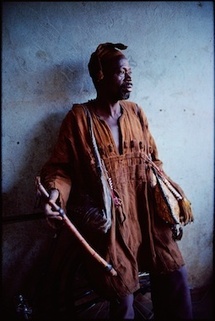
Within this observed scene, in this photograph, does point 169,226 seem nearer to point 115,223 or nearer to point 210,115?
point 115,223

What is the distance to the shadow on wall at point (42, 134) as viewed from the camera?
207 centimetres

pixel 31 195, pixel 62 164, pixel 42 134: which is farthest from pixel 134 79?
pixel 31 195

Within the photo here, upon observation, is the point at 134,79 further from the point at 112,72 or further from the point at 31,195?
the point at 31,195

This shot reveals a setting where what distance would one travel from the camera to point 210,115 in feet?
9.05

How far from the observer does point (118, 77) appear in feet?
5.85

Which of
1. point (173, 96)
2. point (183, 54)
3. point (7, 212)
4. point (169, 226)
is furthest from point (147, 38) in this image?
point (7, 212)

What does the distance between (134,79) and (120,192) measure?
1.16 metres

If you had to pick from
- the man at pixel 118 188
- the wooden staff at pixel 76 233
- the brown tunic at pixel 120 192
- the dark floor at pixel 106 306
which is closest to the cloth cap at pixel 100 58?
the man at pixel 118 188

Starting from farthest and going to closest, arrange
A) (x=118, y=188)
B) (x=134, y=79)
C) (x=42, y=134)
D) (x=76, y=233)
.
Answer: (x=134, y=79) < (x=42, y=134) < (x=118, y=188) < (x=76, y=233)

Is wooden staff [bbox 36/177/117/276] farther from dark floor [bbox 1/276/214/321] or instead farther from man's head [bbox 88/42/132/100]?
man's head [bbox 88/42/132/100]

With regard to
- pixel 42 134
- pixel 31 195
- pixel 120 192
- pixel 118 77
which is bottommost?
pixel 31 195

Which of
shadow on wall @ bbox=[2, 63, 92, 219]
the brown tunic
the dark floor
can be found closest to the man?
the brown tunic

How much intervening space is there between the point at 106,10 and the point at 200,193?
2.09m

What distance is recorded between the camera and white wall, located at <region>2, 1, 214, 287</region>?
1.99m
